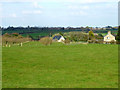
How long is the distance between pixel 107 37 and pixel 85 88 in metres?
72.1

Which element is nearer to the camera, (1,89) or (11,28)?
(1,89)

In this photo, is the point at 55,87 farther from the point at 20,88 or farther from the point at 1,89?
the point at 1,89

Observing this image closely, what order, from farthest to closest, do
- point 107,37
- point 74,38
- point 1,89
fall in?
point 74,38, point 107,37, point 1,89

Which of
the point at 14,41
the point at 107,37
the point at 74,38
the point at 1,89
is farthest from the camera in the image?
the point at 74,38

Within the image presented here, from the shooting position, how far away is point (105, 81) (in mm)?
11617

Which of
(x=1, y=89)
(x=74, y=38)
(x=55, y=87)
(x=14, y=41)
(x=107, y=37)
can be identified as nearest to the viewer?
(x=1, y=89)

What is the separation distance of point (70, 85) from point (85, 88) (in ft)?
2.78

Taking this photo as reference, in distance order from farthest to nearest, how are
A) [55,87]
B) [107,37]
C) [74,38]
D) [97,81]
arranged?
1. [74,38]
2. [107,37]
3. [97,81]
4. [55,87]

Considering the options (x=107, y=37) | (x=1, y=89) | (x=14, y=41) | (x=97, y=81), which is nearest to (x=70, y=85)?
(x=97, y=81)

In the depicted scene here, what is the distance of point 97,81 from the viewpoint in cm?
1157

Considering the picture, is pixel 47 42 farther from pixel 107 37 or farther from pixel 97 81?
pixel 97 81

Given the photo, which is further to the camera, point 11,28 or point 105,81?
point 11,28

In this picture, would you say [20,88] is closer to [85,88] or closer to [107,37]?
[85,88]

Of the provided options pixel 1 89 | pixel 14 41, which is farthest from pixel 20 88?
pixel 14 41
